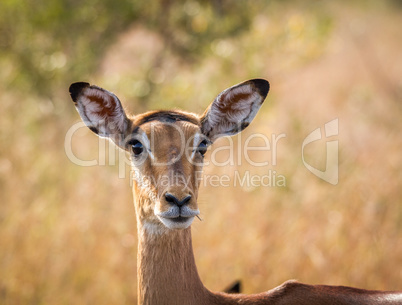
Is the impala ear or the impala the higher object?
the impala ear

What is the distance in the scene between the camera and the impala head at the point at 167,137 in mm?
3696

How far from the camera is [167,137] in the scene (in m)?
4.13

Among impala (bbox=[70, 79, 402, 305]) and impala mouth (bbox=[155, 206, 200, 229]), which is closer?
impala mouth (bbox=[155, 206, 200, 229])

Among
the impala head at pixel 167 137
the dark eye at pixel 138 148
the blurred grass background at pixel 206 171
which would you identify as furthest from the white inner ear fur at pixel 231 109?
the blurred grass background at pixel 206 171

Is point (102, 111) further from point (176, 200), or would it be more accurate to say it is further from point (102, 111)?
point (176, 200)

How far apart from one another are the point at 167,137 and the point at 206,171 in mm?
4166

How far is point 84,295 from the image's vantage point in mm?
6074

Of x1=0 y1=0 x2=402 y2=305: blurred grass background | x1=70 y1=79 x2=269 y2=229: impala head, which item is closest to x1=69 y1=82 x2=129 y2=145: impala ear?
x1=70 y1=79 x2=269 y2=229: impala head

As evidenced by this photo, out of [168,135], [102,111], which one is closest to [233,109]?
[168,135]

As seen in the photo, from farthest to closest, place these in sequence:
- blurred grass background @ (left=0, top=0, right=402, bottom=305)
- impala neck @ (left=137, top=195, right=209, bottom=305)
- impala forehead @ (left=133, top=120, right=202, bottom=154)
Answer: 1. blurred grass background @ (left=0, top=0, right=402, bottom=305)
2. impala forehead @ (left=133, top=120, right=202, bottom=154)
3. impala neck @ (left=137, top=195, right=209, bottom=305)

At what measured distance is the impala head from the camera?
3.70 m

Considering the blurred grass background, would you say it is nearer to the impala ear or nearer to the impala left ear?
the impala left ear

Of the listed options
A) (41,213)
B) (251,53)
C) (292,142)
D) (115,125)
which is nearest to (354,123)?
(292,142)

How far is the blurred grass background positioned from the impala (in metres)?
2.37
